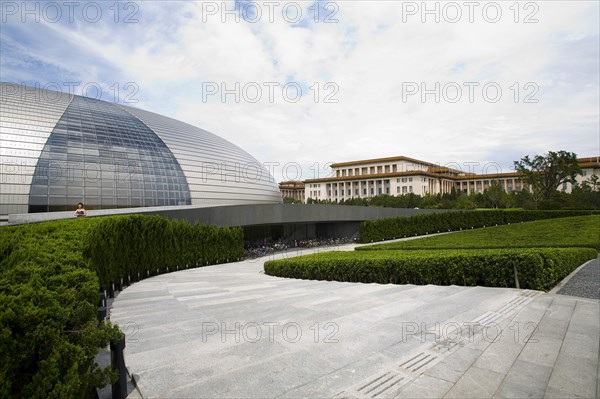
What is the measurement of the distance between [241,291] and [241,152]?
109ft

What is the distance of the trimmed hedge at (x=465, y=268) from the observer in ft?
27.1

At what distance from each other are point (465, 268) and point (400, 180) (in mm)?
90523

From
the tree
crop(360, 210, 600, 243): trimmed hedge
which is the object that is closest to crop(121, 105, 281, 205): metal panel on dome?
crop(360, 210, 600, 243): trimmed hedge

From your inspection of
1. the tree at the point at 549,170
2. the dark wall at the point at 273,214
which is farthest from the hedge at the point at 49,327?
the tree at the point at 549,170

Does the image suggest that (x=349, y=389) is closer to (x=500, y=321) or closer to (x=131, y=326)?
(x=500, y=321)

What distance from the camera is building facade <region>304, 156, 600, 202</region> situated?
309 ft

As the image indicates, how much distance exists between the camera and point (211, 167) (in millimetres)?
32562

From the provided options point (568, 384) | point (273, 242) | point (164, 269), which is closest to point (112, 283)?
point (164, 269)

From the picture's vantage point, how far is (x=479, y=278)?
9.17m

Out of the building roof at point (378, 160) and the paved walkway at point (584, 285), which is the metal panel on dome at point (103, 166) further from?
the building roof at point (378, 160)

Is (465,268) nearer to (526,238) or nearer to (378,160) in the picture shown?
(526,238)

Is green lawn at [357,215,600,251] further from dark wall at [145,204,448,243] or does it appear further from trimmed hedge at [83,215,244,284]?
trimmed hedge at [83,215,244,284]

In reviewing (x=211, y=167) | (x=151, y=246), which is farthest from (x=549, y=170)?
(x=151, y=246)

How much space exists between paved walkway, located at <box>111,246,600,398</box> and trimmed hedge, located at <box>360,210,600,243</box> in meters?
27.5
